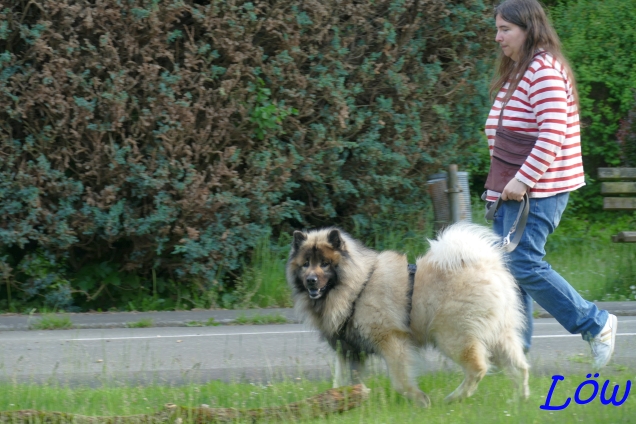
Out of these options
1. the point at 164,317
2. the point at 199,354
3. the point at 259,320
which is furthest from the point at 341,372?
the point at 164,317

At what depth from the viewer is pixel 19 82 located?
8.93 m

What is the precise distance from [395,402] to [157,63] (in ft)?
18.2

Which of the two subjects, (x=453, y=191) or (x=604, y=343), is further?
(x=453, y=191)

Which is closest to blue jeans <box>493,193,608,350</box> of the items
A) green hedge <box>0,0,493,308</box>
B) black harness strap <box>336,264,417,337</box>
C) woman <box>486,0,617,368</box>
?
woman <box>486,0,617,368</box>

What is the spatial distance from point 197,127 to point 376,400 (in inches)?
207

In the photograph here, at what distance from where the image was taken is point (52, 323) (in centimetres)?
862

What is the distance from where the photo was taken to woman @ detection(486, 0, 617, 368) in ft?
17.5

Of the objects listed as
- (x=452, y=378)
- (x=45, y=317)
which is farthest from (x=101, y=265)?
(x=452, y=378)

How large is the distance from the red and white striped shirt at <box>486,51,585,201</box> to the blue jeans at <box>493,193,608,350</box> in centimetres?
13

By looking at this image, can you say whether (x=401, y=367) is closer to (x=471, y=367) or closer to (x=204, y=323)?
(x=471, y=367)

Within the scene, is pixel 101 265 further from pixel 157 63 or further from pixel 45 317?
pixel 157 63

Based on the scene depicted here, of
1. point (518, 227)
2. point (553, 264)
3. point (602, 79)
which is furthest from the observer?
point (602, 79)

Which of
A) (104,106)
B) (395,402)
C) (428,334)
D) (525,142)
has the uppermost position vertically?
(104,106)

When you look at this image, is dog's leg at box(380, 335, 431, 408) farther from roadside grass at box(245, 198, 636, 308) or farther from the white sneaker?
roadside grass at box(245, 198, 636, 308)
